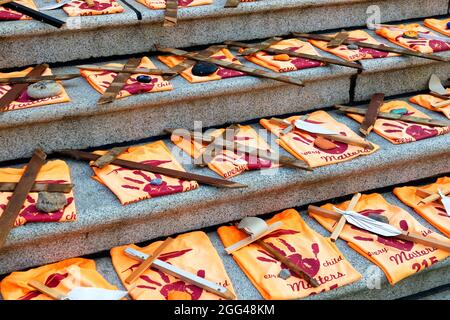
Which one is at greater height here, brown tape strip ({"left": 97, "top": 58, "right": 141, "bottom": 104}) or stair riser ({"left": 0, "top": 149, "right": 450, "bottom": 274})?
brown tape strip ({"left": 97, "top": 58, "right": 141, "bottom": 104})

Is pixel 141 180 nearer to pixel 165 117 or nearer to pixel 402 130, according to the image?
pixel 165 117

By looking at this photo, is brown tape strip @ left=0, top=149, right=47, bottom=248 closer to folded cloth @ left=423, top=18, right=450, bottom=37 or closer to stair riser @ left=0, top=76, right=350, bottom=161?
stair riser @ left=0, top=76, right=350, bottom=161

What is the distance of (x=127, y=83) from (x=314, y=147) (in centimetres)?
89

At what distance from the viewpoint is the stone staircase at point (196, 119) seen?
2354mm

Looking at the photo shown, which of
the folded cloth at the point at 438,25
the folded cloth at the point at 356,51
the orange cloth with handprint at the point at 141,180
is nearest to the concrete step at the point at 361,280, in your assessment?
the orange cloth with handprint at the point at 141,180

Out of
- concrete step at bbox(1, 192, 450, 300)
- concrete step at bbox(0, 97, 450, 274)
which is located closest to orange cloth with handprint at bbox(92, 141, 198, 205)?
concrete step at bbox(0, 97, 450, 274)

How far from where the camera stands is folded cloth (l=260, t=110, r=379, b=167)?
8.69 ft

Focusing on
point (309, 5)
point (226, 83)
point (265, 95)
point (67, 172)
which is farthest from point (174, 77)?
point (309, 5)

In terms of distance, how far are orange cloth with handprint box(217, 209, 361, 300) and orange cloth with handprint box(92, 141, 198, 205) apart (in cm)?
31

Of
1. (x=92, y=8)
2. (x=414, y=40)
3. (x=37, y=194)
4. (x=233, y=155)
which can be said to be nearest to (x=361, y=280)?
(x=233, y=155)

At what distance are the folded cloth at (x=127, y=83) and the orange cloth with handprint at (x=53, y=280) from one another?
791 millimetres

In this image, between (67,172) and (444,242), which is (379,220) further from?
(67,172)

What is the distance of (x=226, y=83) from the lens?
2803 millimetres
